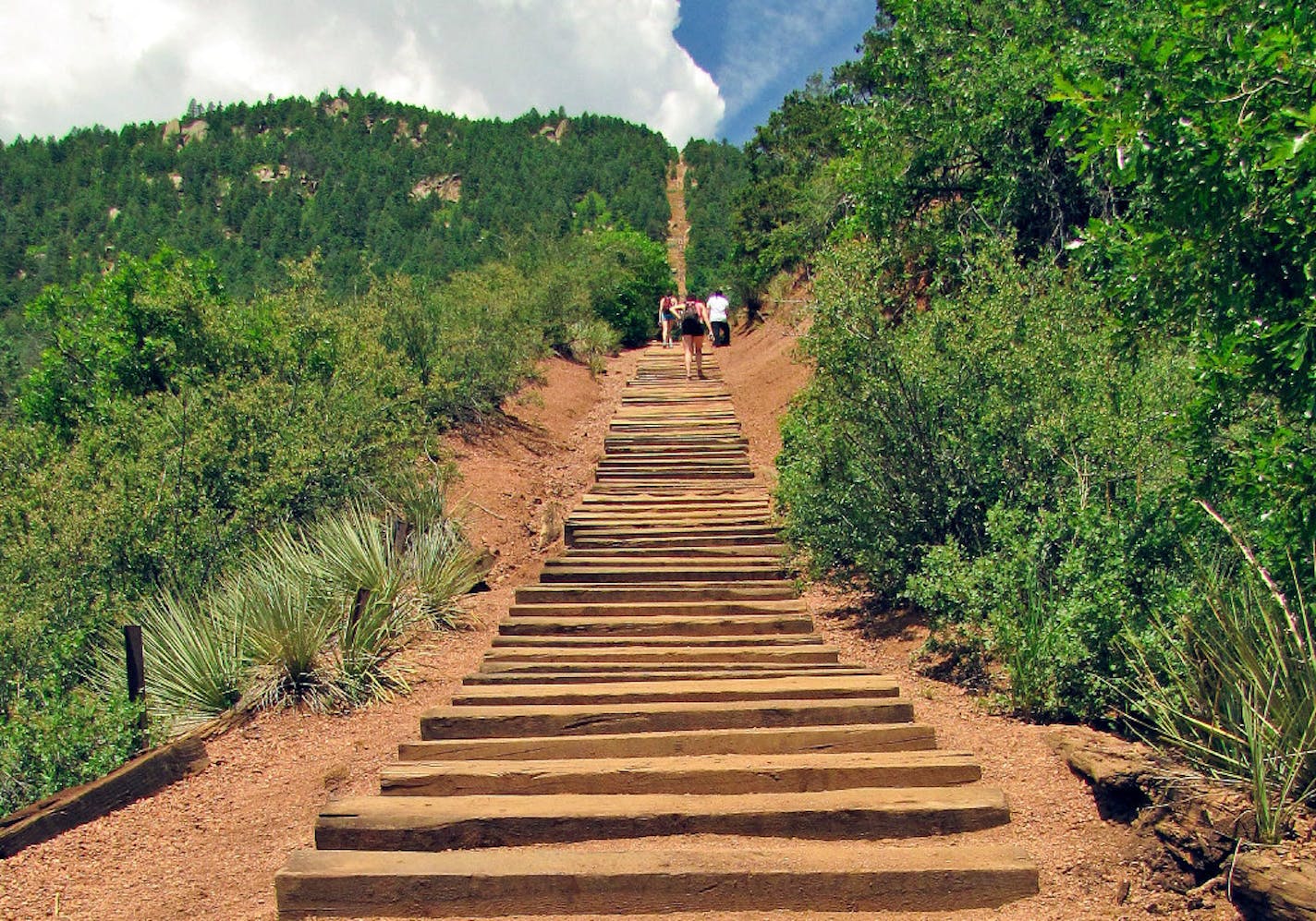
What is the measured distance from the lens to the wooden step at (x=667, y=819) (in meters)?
4.10

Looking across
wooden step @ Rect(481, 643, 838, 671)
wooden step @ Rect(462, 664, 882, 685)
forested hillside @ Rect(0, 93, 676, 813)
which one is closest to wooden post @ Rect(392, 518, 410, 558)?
forested hillside @ Rect(0, 93, 676, 813)

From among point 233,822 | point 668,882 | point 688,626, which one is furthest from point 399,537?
point 668,882

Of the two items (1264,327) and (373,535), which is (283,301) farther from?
(1264,327)

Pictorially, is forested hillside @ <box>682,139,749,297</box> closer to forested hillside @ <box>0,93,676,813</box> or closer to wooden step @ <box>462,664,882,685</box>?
forested hillside @ <box>0,93,676,813</box>

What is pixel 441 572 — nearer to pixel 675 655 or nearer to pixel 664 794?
pixel 675 655

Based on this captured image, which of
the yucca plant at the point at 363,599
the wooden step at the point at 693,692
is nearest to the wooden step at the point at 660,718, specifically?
the wooden step at the point at 693,692

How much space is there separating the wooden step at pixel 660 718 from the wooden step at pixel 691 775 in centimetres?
46

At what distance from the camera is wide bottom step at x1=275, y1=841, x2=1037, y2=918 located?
12.0 ft

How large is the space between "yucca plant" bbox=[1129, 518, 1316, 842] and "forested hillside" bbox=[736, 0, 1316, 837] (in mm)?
16

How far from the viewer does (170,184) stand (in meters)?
118

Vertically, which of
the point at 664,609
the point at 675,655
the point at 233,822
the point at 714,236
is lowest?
the point at 233,822

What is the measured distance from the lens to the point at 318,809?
520cm

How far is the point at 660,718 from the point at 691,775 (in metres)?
0.81

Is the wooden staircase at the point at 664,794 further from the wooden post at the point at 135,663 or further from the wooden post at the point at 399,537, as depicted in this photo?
the wooden post at the point at 135,663
